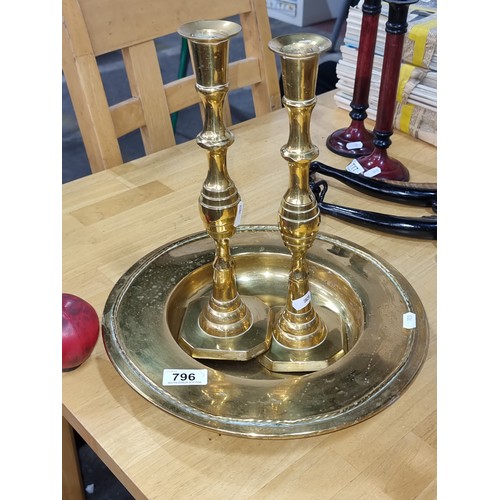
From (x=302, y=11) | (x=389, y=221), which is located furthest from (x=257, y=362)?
(x=302, y=11)

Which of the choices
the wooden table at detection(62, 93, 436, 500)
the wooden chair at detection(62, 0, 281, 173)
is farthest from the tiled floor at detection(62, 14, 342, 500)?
the wooden chair at detection(62, 0, 281, 173)

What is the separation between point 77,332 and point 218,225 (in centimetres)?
19

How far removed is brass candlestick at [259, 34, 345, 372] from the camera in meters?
0.55

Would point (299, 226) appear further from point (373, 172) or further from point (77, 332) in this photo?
point (373, 172)

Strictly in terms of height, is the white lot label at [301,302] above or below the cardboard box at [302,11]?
above

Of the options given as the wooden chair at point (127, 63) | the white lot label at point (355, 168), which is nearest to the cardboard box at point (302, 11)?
the wooden chair at point (127, 63)

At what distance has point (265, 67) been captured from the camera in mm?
1371

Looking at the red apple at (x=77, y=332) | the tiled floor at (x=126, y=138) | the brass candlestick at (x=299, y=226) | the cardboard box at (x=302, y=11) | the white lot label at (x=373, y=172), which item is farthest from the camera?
the cardboard box at (x=302, y=11)

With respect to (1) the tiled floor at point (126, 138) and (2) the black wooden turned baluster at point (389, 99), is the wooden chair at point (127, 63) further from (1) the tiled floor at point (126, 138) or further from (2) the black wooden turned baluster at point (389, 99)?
(1) the tiled floor at point (126, 138)

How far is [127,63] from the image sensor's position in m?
1.17

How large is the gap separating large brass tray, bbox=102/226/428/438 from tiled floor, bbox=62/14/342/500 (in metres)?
0.66

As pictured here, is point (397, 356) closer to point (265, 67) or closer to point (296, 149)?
point (296, 149)

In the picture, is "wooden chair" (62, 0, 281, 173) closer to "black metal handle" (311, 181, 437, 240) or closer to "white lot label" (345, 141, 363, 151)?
"white lot label" (345, 141, 363, 151)

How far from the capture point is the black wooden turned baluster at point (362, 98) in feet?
3.58
